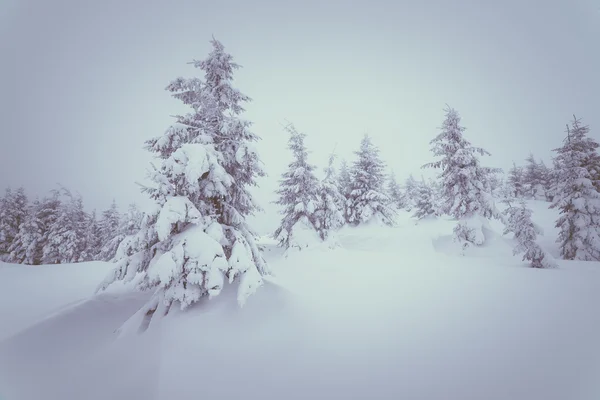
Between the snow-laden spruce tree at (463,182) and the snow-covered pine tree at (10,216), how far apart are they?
43084 mm

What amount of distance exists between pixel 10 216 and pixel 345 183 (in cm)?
3798

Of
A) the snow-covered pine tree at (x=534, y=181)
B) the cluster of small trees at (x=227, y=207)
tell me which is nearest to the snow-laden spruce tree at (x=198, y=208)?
the cluster of small trees at (x=227, y=207)

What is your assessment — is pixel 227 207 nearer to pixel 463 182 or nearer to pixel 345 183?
pixel 463 182

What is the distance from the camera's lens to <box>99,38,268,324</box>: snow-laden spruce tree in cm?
543

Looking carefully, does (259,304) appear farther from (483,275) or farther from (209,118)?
(483,275)

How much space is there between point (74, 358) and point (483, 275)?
46.3ft

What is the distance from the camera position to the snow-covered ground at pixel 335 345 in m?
4.09

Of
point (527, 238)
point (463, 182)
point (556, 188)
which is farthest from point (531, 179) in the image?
point (527, 238)

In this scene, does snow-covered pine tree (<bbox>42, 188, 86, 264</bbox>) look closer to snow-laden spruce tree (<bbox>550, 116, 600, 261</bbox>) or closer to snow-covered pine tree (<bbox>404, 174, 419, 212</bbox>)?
snow-laden spruce tree (<bbox>550, 116, 600, 261</bbox>)

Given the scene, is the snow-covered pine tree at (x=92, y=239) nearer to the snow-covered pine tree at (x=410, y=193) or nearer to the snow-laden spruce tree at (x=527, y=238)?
the snow-laden spruce tree at (x=527, y=238)

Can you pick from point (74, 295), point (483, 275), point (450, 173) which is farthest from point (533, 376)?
point (74, 295)

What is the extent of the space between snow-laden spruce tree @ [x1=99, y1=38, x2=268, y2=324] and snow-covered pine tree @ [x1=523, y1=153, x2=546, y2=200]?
2138 inches

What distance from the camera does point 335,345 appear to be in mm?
5227

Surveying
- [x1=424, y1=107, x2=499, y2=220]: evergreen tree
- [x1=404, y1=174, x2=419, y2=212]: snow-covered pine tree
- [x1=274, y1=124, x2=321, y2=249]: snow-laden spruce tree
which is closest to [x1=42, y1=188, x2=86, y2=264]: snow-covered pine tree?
[x1=274, y1=124, x2=321, y2=249]: snow-laden spruce tree
